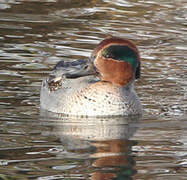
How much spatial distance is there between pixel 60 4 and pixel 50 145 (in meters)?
9.97

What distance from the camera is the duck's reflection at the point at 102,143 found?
284 inches

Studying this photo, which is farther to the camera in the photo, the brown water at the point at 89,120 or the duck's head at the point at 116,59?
the duck's head at the point at 116,59

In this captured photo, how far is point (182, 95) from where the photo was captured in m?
11.3

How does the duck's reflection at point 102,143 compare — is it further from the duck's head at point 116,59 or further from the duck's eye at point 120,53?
the duck's eye at point 120,53

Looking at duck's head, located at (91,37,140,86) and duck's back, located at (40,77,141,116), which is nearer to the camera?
duck's head, located at (91,37,140,86)

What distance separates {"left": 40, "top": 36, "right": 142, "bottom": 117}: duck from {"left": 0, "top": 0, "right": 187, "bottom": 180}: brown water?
202 mm

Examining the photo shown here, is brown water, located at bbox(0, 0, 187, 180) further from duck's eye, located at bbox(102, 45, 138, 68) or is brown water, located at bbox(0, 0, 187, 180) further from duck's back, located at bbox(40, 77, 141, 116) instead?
duck's eye, located at bbox(102, 45, 138, 68)

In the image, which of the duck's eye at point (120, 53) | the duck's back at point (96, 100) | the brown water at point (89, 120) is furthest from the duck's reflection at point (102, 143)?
the duck's eye at point (120, 53)

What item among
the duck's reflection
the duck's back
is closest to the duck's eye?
the duck's back

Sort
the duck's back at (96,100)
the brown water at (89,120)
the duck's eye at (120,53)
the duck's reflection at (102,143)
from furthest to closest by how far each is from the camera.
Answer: the duck's back at (96,100) < the duck's eye at (120,53) < the brown water at (89,120) < the duck's reflection at (102,143)

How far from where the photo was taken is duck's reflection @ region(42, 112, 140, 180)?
284 inches

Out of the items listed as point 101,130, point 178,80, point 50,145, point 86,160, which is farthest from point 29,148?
point 178,80

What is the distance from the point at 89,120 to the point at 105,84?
53 cm

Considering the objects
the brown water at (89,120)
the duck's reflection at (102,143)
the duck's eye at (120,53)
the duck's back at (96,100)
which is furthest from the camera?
the duck's back at (96,100)
